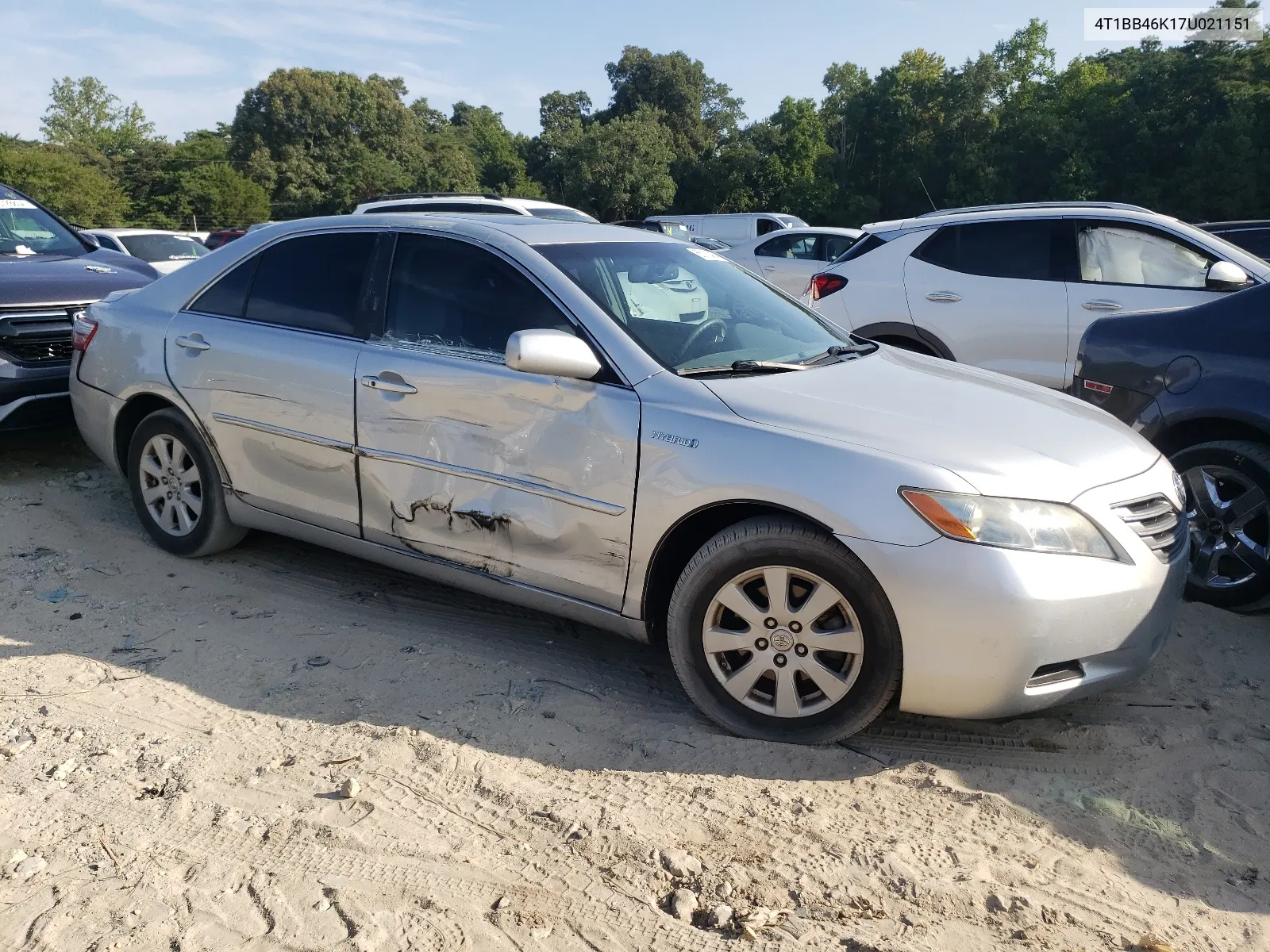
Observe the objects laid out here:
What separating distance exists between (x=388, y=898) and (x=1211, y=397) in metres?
3.97

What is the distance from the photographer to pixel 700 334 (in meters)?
3.87

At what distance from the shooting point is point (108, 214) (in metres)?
46.1

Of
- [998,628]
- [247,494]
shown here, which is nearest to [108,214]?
[247,494]

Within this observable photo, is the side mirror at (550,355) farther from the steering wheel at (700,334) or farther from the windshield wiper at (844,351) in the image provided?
the windshield wiper at (844,351)

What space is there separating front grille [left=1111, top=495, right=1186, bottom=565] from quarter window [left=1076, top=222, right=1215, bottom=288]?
13.4 feet

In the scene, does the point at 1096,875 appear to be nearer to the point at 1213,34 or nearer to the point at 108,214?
the point at 1213,34

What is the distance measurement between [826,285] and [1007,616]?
5521 mm

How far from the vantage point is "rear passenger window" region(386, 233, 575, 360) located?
12.6 ft

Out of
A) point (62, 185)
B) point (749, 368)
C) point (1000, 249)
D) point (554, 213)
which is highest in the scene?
point (62, 185)

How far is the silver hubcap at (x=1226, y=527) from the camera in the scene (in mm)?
4324

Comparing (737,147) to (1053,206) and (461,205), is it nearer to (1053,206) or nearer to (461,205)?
(461,205)

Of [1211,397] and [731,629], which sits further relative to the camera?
[1211,397]

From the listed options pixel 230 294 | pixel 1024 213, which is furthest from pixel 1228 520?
pixel 230 294

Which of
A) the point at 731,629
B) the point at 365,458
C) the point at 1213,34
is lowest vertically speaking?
the point at 731,629
